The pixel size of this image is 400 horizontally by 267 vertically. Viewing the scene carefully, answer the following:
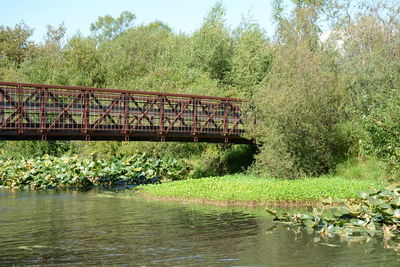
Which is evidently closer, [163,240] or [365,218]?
[163,240]

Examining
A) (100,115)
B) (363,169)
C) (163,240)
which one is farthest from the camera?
(100,115)

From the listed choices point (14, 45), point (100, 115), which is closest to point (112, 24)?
point (14, 45)

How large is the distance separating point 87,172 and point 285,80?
10874mm

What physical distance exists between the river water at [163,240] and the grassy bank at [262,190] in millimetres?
1524

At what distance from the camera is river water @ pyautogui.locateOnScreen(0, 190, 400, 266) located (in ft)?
42.0

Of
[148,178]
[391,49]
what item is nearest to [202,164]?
[148,178]

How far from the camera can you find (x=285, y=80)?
2816 cm

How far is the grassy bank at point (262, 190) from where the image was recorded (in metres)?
21.9

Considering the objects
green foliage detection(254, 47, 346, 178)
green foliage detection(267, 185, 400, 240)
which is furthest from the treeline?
green foliage detection(267, 185, 400, 240)

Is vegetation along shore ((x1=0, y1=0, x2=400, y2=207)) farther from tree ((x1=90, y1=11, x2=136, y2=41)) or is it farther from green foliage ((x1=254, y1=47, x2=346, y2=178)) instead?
tree ((x1=90, y1=11, x2=136, y2=41))

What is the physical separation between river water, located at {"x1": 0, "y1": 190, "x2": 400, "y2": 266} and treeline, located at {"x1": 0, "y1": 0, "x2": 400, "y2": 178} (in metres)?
7.09

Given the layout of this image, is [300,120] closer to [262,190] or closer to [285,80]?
[285,80]

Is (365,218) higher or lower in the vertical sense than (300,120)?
lower

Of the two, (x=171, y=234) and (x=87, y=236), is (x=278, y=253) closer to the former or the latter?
(x=171, y=234)
